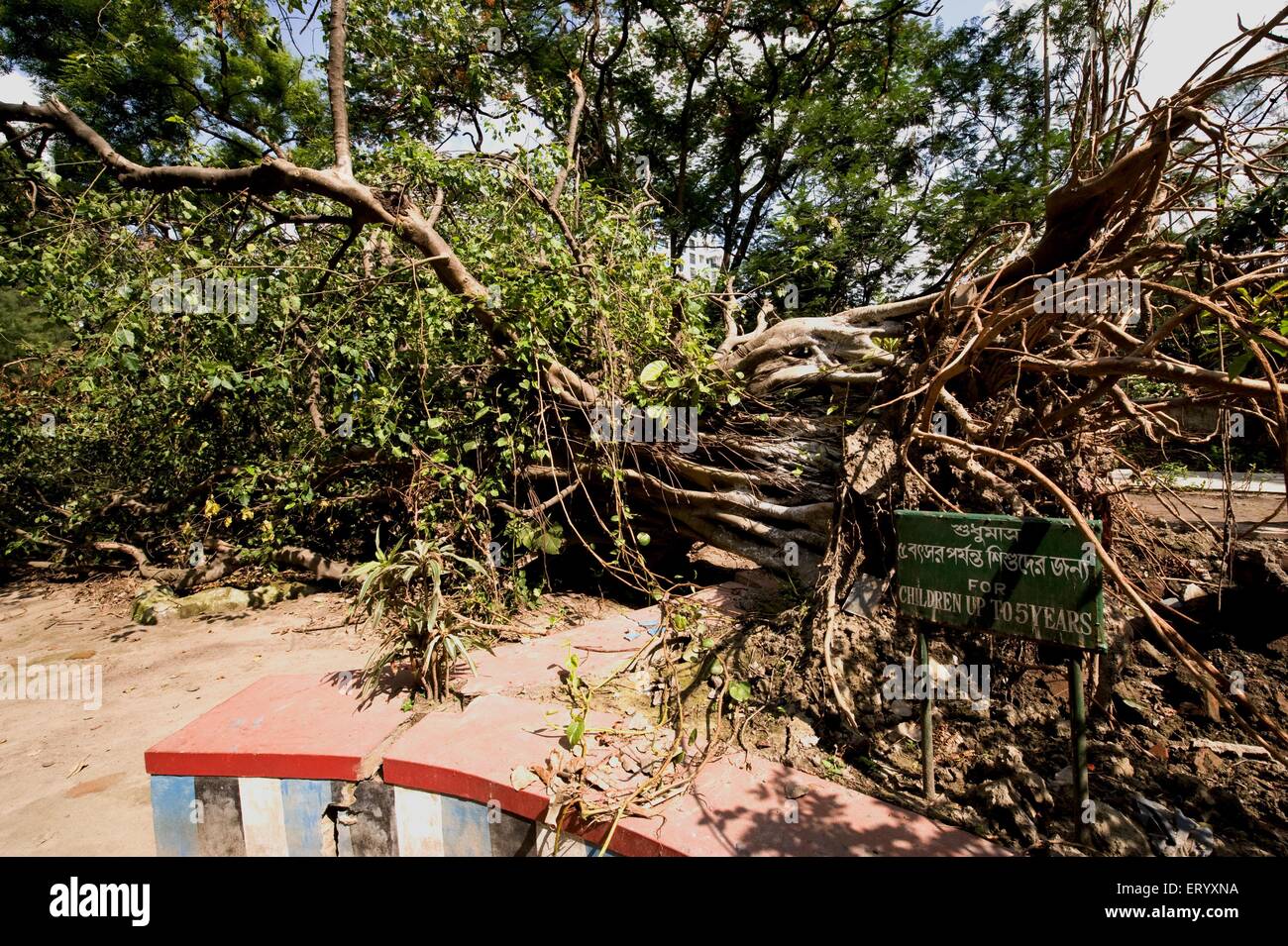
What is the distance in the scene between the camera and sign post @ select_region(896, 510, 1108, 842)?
5.85ft

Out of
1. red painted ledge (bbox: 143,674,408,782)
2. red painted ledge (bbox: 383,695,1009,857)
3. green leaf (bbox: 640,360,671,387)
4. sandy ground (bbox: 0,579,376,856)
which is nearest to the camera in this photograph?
red painted ledge (bbox: 383,695,1009,857)

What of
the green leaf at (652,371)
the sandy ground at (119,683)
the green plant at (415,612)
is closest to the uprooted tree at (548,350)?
the green leaf at (652,371)

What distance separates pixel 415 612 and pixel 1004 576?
7.66 feet

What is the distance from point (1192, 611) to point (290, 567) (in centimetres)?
718

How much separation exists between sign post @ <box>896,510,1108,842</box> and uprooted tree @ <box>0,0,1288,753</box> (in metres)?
0.15

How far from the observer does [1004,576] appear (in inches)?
77.2

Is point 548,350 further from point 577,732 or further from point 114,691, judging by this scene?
point 114,691

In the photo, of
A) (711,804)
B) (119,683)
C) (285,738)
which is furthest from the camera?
(119,683)

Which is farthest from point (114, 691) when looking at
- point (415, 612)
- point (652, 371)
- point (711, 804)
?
point (711, 804)

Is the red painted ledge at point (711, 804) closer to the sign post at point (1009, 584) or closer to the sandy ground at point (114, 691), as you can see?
the sign post at point (1009, 584)

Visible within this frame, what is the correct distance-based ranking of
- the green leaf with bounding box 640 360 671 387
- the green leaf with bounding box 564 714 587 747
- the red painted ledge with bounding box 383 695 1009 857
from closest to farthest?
the red painted ledge with bounding box 383 695 1009 857 → the green leaf with bounding box 564 714 587 747 → the green leaf with bounding box 640 360 671 387

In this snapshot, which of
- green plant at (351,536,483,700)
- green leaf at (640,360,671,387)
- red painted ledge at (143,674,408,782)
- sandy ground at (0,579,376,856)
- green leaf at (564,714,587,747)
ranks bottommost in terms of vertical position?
sandy ground at (0,579,376,856)

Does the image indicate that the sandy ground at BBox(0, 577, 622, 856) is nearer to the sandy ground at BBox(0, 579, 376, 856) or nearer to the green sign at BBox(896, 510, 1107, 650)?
the sandy ground at BBox(0, 579, 376, 856)

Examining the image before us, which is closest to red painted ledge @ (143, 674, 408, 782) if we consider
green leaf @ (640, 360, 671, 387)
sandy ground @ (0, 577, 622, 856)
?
sandy ground @ (0, 577, 622, 856)
